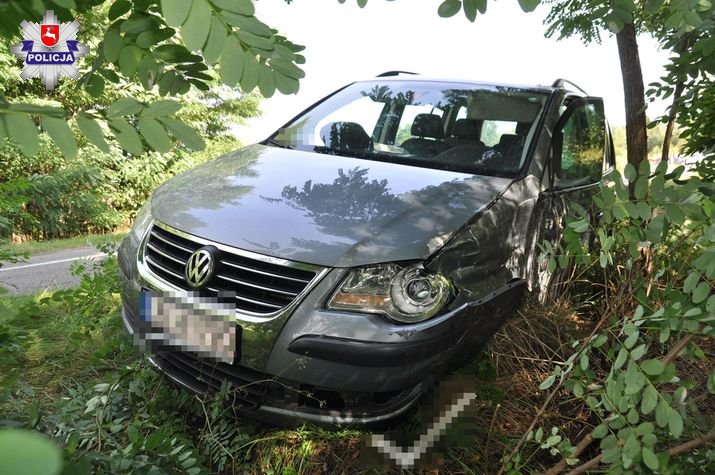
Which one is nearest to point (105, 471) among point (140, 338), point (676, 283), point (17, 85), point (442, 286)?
point (140, 338)

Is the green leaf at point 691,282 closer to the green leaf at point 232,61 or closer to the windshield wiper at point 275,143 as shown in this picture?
the green leaf at point 232,61

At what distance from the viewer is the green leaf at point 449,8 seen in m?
1.54

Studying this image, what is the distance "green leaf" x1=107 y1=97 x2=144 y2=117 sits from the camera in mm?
1020

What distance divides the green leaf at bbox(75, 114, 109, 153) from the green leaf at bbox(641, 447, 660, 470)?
1.39 metres

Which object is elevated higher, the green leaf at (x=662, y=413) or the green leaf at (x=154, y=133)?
the green leaf at (x=154, y=133)

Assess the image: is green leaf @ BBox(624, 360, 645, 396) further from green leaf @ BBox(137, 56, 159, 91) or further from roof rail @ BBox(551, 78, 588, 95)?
roof rail @ BBox(551, 78, 588, 95)

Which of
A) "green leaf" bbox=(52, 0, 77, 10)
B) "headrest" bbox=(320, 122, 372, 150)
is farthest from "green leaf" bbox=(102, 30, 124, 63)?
"headrest" bbox=(320, 122, 372, 150)

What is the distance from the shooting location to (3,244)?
2.33 m

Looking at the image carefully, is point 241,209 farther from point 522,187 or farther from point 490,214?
point 522,187

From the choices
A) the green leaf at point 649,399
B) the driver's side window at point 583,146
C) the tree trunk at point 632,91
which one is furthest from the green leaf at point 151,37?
the tree trunk at point 632,91

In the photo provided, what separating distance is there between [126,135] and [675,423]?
1352 millimetres

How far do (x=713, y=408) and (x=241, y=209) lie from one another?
219 centimetres

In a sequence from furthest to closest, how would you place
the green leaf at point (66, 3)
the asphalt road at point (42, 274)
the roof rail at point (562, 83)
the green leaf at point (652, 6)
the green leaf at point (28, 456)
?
the asphalt road at point (42, 274)
the roof rail at point (562, 83)
the green leaf at point (652, 6)
the green leaf at point (66, 3)
the green leaf at point (28, 456)

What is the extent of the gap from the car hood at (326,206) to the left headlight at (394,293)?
0.19ft
